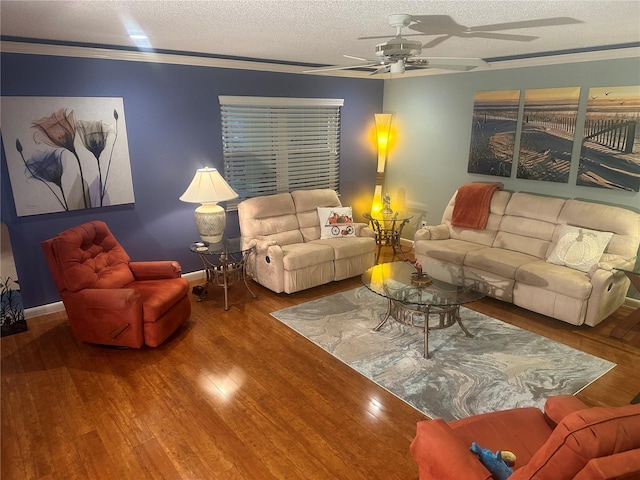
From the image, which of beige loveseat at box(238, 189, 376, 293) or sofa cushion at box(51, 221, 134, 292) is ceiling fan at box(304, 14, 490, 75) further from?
sofa cushion at box(51, 221, 134, 292)

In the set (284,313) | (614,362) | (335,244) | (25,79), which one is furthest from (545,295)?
(25,79)

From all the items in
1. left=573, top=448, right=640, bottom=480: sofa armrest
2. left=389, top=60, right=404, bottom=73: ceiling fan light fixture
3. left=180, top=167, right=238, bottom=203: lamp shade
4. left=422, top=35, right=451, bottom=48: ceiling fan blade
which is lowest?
left=573, top=448, right=640, bottom=480: sofa armrest

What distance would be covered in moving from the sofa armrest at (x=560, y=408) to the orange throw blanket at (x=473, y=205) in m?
3.13

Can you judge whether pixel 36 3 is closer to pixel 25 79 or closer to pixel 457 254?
pixel 25 79

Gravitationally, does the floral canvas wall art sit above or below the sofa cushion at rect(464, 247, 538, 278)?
above

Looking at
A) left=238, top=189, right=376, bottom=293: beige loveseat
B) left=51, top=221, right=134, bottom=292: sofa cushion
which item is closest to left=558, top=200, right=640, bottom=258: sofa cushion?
left=238, top=189, right=376, bottom=293: beige loveseat

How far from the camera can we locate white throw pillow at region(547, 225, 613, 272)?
159 inches

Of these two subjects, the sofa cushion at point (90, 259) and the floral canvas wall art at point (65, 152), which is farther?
the floral canvas wall art at point (65, 152)

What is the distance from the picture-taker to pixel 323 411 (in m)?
2.85

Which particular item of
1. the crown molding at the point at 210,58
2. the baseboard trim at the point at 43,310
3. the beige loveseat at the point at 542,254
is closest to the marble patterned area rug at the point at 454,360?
the beige loveseat at the point at 542,254

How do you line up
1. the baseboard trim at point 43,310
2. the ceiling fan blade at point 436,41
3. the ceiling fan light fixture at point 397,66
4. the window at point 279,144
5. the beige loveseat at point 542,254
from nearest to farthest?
A: the ceiling fan light fixture at point 397,66
the ceiling fan blade at point 436,41
the beige loveseat at point 542,254
the baseboard trim at point 43,310
the window at point 279,144

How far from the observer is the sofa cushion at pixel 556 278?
377cm

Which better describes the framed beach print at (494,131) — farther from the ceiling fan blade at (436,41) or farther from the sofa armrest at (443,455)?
the sofa armrest at (443,455)

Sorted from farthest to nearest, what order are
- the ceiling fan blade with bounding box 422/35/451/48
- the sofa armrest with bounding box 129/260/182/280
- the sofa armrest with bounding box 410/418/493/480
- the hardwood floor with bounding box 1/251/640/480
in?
1. the sofa armrest with bounding box 129/260/182/280
2. the ceiling fan blade with bounding box 422/35/451/48
3. the hardwood floor with bounding box 1/251/640/480
4. the sofa armrest with bounding box 410/418/493/480
